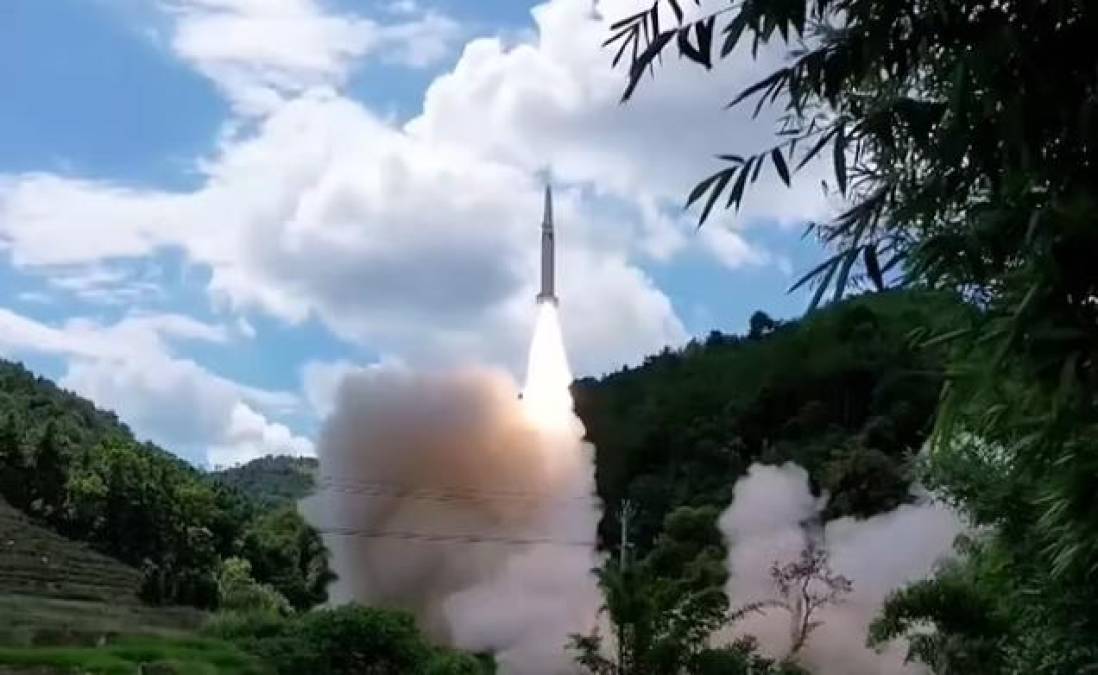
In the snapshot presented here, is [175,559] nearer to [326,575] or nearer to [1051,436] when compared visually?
[326,575]

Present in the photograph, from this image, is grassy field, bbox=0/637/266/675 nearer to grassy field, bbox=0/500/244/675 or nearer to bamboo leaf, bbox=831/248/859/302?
grassy field, bbox=0/500/244/675

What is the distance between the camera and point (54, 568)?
50312mm

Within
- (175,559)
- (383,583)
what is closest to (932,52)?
(383,583)

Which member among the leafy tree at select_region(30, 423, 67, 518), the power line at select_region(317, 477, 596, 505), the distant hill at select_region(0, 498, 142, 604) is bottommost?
the power line at select_region(317, 477, 596, 505)

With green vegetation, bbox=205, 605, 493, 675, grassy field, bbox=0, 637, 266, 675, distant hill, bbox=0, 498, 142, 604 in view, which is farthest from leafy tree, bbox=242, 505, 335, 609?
green vegetation, bbox=205, 605, 493, 675

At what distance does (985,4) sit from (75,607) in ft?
140

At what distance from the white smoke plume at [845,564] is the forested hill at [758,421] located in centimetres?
389

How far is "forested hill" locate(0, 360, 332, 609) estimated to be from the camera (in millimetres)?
48281

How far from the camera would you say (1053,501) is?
4969mm

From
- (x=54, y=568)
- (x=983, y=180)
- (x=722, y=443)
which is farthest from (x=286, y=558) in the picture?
(x=983, y=180)

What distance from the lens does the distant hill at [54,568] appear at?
48000 mm

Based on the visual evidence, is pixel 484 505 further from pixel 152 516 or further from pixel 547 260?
pixel 152 516

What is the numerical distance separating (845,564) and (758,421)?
720 inches

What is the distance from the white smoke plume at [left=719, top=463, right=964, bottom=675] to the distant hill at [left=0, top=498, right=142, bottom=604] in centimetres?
2142
